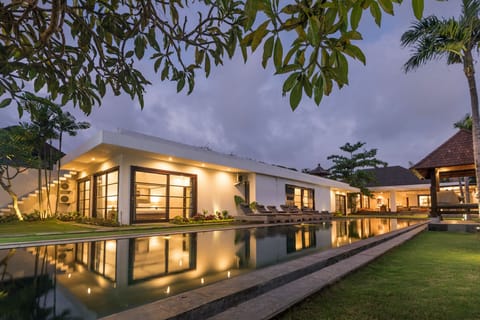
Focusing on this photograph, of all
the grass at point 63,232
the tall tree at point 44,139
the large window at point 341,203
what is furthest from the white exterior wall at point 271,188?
the tall tree at point 44,139

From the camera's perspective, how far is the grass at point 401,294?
2.35 metres

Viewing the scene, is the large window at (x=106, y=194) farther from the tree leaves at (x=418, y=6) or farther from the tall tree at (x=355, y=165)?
the tall tree at (x=355, y=165)

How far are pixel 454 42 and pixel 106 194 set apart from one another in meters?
14.1

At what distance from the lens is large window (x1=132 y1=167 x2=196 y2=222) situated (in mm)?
13953

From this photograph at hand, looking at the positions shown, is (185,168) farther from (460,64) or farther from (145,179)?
(460,64)

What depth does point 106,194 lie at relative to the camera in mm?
13719

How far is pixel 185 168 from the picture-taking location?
14758mm

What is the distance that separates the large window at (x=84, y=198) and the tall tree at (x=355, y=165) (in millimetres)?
21949

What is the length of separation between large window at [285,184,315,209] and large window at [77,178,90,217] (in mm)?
12206

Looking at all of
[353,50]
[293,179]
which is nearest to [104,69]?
[353,50]

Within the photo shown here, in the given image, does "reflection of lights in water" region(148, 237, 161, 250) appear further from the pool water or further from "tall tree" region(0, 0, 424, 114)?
"tall tree" region(0, 0, 424, 114)

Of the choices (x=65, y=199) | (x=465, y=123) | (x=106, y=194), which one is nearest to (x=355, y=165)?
(x=465, y=123)

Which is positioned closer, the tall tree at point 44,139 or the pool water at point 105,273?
the pool water at point 105,273

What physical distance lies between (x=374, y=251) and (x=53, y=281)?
476cm
